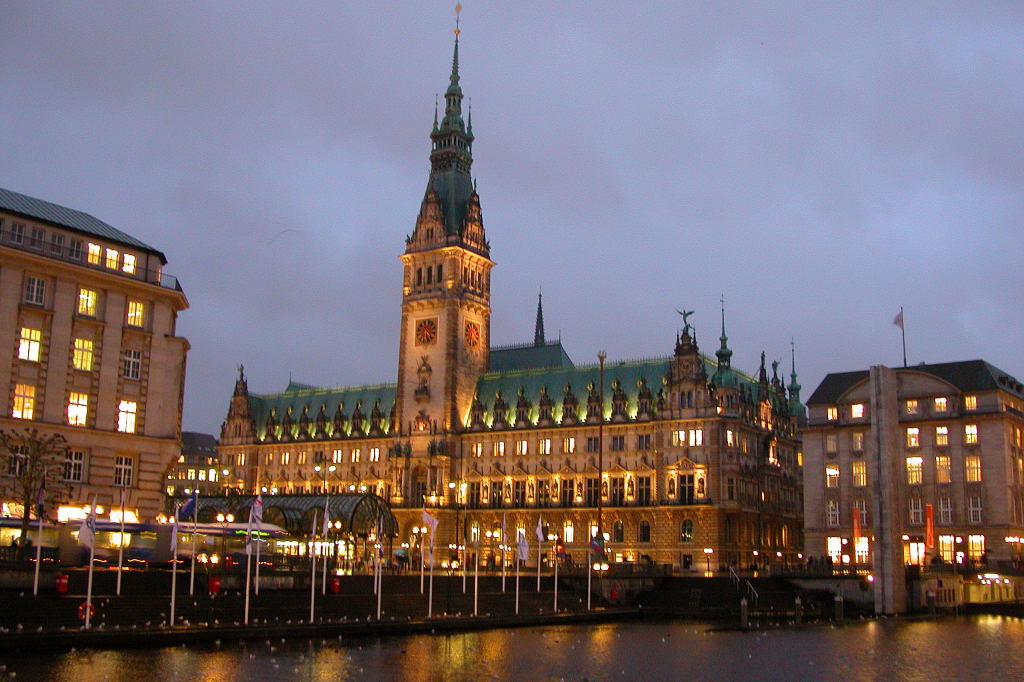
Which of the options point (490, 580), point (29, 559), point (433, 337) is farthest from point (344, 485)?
point (29, 559)

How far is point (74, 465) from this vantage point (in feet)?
265

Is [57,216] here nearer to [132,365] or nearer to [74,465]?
[132,365]

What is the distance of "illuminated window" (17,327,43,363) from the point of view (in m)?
79.5

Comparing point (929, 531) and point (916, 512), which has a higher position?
point (916, 512)

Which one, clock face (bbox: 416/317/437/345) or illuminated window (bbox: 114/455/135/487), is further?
clock face (bbox: 416/317/437/345)

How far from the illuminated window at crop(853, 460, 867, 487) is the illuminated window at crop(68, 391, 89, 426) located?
A: 78.3 m

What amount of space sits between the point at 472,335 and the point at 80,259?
263 ft

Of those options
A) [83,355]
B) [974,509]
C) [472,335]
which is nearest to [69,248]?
[83,355]

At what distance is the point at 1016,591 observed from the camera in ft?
376

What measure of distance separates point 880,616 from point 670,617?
18.0 metres

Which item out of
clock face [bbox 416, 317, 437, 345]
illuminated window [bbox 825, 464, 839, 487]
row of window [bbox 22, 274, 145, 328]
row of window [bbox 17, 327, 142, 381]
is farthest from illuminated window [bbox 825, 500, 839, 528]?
row of window [bbox 22, 274, 145, 328]

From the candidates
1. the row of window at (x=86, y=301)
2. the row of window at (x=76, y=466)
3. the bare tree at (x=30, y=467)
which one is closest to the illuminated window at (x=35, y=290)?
the row of window at (x=86, y=301)

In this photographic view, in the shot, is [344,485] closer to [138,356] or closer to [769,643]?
[138,356]

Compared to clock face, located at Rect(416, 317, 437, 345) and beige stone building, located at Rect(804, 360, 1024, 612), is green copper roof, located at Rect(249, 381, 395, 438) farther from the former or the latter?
beige stone building, located at Rect(804, 360, 1024, 612)
